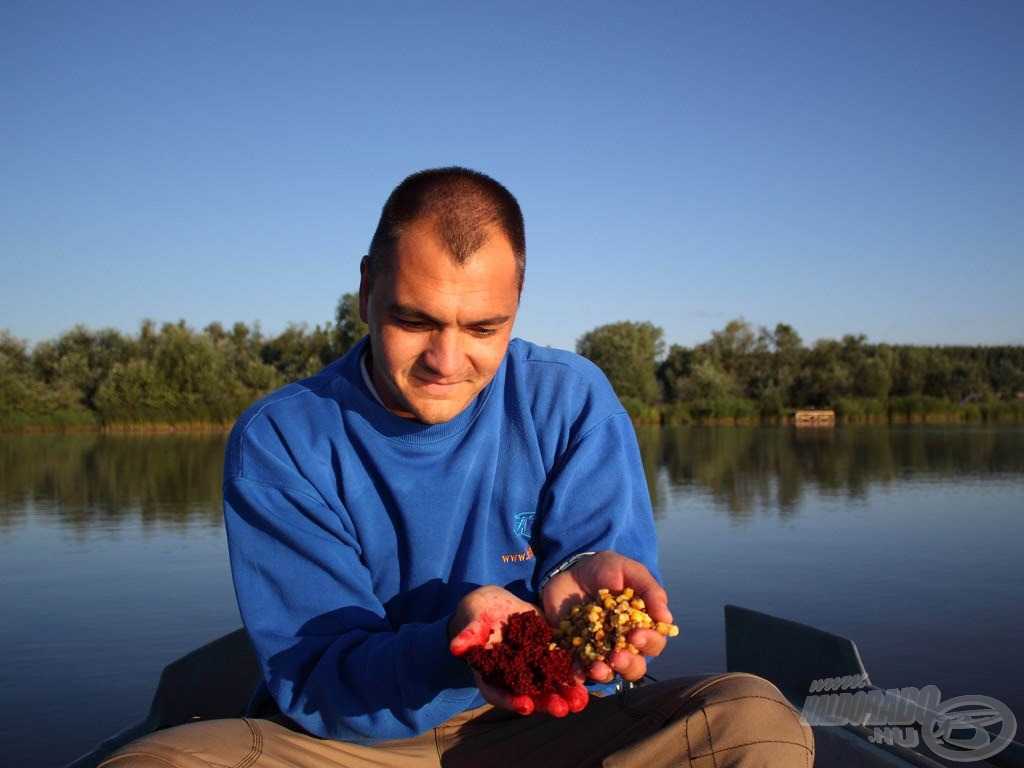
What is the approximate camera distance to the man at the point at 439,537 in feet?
6.32

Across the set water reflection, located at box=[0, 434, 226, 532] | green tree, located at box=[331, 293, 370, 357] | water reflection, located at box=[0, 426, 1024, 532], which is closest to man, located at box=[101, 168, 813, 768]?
water reflection, located at box=[0, 434, 226, 532]

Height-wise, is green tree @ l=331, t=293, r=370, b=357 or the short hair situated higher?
green tree @ l=331, t=293, r=370, b=357

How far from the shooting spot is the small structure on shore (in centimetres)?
4516

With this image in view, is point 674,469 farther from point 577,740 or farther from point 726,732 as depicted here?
point 726,732

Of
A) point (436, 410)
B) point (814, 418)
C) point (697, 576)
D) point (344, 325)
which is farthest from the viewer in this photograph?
point (344, 325)

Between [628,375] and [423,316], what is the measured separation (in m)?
54.6

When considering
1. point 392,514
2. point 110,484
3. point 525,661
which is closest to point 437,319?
point 392,514

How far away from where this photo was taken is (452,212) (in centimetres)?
215

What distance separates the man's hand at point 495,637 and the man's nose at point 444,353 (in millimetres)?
571

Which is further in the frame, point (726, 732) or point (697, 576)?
point (697, 576)

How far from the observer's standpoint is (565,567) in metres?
2.23

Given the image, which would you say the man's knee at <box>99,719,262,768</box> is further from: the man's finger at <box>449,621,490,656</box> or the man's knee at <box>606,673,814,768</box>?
the man's knee at <box>606,673,814,768</box>

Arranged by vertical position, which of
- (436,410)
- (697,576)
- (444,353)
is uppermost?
(444,353)

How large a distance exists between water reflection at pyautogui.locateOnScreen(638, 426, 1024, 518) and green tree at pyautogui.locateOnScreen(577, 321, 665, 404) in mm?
19856
